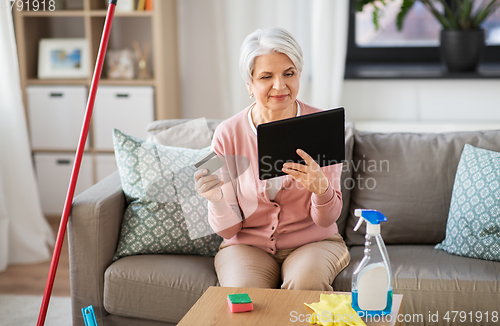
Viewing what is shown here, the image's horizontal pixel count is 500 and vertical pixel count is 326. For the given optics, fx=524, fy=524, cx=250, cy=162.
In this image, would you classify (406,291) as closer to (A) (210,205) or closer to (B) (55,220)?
(A) (210,205)

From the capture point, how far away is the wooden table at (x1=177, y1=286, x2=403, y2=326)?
1.13m

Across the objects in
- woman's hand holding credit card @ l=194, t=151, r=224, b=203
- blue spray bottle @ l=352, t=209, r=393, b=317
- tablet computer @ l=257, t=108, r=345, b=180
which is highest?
tablet computer @ l=257, t=108, r=345, b=180

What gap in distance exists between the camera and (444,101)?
2.80 m

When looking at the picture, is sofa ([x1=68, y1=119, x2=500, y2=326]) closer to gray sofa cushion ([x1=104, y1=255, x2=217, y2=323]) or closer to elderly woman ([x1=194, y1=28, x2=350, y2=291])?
gray sofa cushion ([x1=104, y1=255, x2=217, y2=323])

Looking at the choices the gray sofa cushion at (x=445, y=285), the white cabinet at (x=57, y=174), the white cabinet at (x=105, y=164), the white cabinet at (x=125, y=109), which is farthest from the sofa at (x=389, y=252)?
the white cabinet at (x=57, y=174)

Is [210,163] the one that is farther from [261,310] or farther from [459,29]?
[459,29]

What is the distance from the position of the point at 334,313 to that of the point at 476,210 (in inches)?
32.0

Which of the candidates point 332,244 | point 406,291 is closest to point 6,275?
point 332,244

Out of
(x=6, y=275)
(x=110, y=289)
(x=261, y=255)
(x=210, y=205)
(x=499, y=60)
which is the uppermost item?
(x=499, y=60)

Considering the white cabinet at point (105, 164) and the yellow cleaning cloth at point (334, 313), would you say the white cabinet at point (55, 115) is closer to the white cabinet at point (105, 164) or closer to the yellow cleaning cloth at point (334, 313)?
the white cabinet at point (105, 164)

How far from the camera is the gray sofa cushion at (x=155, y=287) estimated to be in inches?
63.9

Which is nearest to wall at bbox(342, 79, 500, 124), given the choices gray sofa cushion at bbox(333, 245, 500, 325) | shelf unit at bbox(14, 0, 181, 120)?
shelf unit at bbox(14, 0, 181, 120)

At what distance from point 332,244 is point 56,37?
7.76 feet

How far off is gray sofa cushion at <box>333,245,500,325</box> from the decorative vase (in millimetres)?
1426
